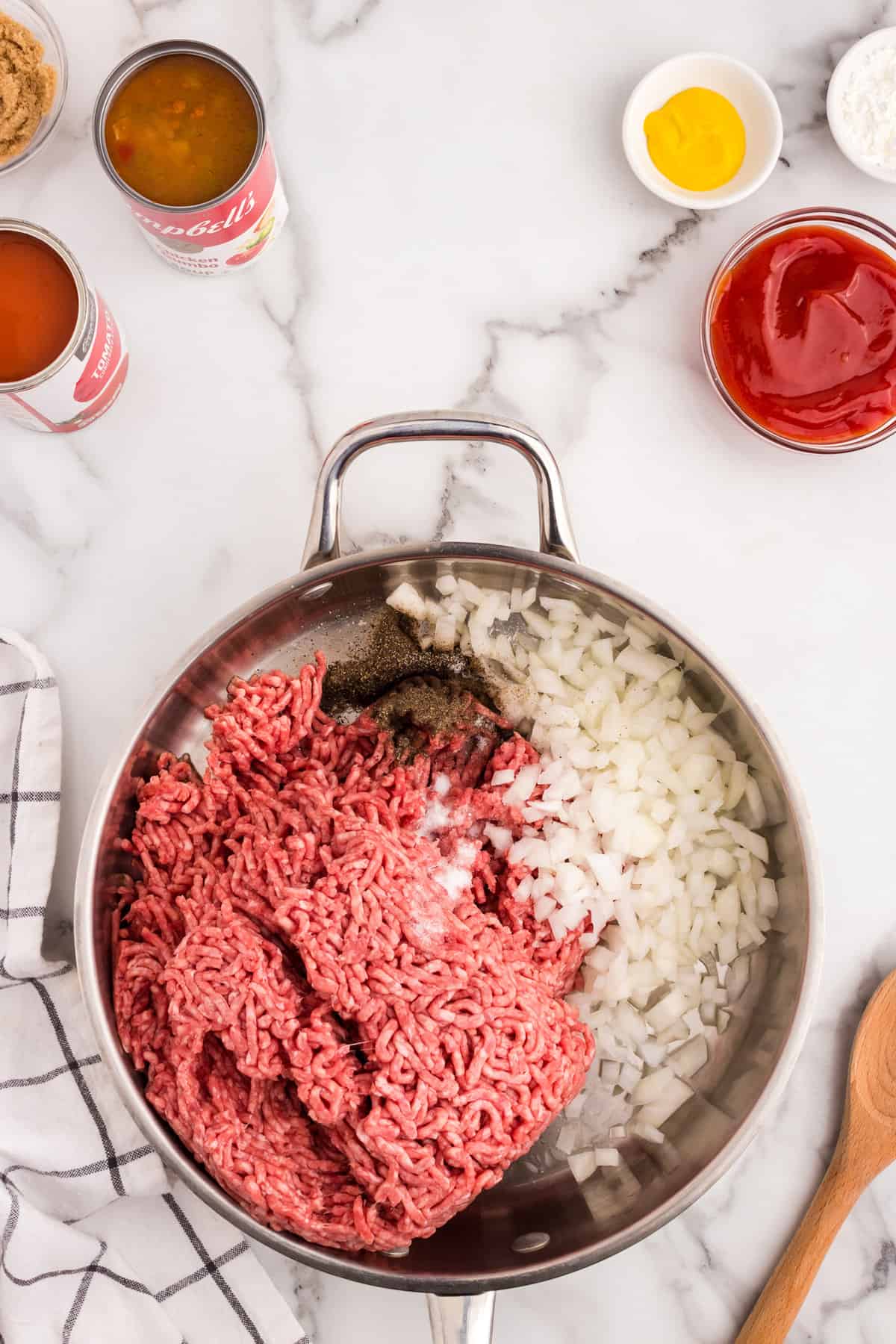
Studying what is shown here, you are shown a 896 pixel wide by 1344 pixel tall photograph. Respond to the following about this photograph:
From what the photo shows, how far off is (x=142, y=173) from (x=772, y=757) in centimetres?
139

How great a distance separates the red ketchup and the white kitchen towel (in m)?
1.37

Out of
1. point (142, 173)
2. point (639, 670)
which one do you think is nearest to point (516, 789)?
point (639, 670)

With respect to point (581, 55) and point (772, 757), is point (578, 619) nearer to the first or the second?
point (772, 757)

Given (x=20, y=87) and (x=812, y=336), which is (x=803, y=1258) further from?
(x=20, y=87)

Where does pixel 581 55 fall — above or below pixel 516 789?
above

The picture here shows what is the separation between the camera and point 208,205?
5.35 feet

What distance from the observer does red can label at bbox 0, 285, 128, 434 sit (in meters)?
1.72

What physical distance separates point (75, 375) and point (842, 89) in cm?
147

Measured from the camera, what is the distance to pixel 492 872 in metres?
1.70

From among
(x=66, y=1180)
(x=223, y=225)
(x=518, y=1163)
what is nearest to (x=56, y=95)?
(x=223, y=225)

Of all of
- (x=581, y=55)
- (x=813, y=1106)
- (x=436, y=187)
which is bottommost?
(x=813, y=1106)

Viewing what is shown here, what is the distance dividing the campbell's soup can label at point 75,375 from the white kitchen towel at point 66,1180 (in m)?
0.39

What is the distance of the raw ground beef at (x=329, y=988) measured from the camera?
1433mm

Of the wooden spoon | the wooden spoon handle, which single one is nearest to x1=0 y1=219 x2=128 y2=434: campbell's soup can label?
the wooden spoon
